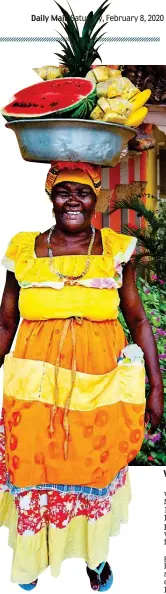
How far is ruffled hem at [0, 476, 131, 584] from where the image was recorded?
2.55 meters

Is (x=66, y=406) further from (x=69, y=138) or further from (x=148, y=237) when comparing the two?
(x=148, y=237)

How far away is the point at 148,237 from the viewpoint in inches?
151

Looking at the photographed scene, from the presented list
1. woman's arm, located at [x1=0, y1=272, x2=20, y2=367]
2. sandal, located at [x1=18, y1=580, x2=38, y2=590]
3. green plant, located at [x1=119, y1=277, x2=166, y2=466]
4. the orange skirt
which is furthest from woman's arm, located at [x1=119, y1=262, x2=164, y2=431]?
green plant, located at [x1=119, y1=277, x2=166, y2=466]

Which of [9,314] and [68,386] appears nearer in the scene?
[68,386]

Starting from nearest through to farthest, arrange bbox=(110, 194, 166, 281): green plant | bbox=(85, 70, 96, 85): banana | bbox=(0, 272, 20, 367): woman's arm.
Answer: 1. bbox=(85, 70, 96, 85): banana
2. bbox=(0, 272, 20, 367): woman's arm
3. bbox=(110, 194, 166, 281): green plant

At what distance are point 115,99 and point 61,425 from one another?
1.18 m

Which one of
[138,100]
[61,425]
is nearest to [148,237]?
[138,100]

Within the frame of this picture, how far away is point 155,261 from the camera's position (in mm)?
3824

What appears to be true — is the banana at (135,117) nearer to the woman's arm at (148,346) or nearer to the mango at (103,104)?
the mango at (103,104)

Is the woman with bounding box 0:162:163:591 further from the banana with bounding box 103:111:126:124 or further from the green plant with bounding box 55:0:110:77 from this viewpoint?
the green plant with bounding box 55:0:110:77

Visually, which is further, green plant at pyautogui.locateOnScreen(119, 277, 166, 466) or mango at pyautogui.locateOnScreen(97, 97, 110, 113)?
green plant at pyautogui.locateOnScreen(119, 277, 166, 466)

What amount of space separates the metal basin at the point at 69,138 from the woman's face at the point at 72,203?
0.10m

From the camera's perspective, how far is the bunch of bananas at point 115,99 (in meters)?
2.34

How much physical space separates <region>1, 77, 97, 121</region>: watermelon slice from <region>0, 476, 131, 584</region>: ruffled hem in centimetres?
151
